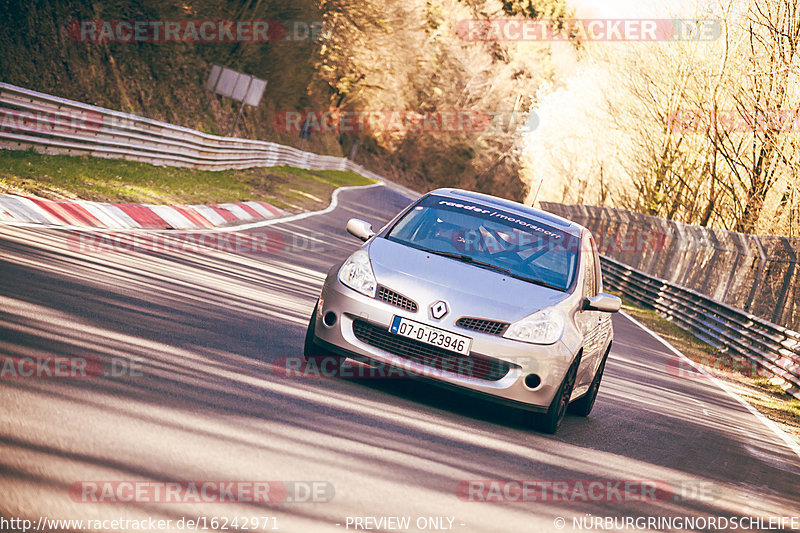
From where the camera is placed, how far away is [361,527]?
4.60 metres

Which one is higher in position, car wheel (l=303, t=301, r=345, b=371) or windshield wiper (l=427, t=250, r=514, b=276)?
windshield wiper (l=427, t=250, r=514, b=276)

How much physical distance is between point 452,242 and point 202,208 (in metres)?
10.6

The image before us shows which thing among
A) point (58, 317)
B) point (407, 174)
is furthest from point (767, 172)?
point (407, 174)

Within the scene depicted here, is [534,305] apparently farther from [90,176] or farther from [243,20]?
[243,20]

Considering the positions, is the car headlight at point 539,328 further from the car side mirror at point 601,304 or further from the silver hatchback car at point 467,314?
the car side mirror at point 601,304

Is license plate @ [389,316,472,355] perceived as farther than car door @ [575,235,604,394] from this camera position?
Answer: No

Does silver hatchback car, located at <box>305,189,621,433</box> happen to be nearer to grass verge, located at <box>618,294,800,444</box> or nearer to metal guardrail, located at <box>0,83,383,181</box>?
grass verge, located at <box>618,294,800,444</box>

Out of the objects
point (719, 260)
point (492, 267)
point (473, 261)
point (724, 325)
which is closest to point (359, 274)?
point (473, 261)

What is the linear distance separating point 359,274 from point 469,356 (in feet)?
3.58

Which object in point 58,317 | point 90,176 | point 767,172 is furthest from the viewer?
point 767,172

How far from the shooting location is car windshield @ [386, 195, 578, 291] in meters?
8.31

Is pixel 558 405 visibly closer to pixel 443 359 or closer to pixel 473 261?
pixel 443 359

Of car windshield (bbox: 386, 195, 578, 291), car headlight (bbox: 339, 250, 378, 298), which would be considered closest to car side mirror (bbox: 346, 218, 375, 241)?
car windshield (bbox: 386, 195, 578, 291)

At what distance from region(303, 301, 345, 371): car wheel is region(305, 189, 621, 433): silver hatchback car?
0.02 m
